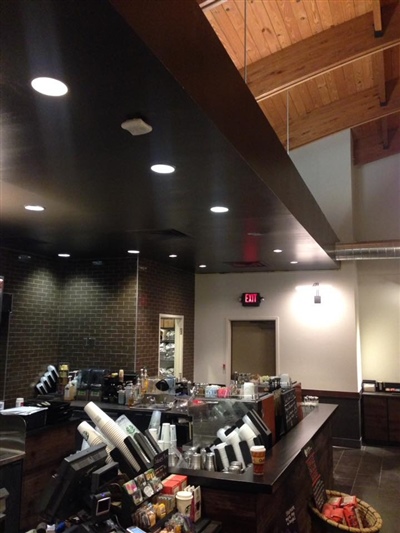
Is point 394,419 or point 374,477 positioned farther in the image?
point 394,419

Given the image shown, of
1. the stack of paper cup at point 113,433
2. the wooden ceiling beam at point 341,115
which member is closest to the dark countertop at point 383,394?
the wooden ceiling beam at point 341,115

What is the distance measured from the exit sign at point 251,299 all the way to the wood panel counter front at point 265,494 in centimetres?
425

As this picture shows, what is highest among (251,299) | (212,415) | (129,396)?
(251,299)

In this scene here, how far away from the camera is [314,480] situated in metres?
3.76

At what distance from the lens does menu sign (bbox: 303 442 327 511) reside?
366 cm

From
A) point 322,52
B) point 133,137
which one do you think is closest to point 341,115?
point 322,52

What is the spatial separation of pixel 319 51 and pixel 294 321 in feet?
13.9

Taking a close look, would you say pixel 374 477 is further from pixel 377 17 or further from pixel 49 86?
pixel 49 86

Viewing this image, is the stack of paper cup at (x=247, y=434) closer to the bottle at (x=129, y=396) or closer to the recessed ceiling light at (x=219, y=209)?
the recessed ceiling light at (x=219, y=209)

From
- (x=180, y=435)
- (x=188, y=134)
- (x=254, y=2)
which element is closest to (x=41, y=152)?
(x=188, y=134)

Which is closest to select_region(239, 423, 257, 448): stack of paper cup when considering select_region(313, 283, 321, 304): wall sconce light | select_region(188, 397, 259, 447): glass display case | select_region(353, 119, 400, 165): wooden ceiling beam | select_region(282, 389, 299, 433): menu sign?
select_region(188, 397, 259, 447): glass display case

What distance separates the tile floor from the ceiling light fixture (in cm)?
411

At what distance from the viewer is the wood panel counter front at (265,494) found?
2.46m

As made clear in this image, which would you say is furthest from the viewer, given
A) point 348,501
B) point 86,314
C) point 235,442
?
point 86,314
